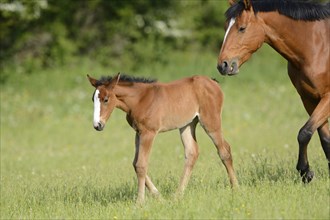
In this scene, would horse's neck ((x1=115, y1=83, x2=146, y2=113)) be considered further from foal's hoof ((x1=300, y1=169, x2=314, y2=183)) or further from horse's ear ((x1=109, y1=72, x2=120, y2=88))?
foal's hoof ((x1=300, y1=169, x2=314, y2=183))

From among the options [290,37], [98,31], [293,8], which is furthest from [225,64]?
[98,31]

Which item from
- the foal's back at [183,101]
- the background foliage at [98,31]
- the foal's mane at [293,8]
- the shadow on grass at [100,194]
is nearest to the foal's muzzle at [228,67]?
the foal's mane at [293,8]

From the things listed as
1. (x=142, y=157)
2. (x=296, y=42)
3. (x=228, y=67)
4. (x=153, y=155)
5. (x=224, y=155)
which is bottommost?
(x=153, y=155)

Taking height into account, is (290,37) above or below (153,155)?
above

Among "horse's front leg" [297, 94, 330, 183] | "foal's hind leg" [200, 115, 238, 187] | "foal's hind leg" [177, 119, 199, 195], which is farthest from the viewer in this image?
"foal's hind leg" [177, 119, 199, 195]

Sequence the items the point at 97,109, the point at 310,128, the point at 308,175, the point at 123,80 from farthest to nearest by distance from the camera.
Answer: the point at 123,80
the point at 308,175
the point at 310,128
the point at 97,109

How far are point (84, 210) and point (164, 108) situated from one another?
1569mm

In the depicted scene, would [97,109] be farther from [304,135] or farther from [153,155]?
[153,155]

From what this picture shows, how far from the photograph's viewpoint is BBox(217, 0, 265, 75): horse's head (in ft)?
27.6

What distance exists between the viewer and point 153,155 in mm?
14211

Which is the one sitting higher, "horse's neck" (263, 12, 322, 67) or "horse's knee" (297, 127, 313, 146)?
"horse's neck" (263, 12, 322, 67)

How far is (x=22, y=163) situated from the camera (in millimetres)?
14211

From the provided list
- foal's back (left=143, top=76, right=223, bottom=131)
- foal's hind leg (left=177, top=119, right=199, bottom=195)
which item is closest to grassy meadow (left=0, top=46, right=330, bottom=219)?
foal's hind leg (left=177, top=119, right=199, bottom=195)

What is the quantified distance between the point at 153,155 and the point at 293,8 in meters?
6.13
